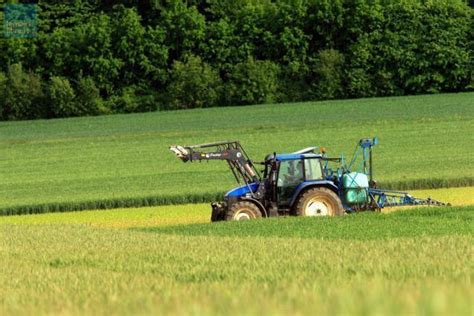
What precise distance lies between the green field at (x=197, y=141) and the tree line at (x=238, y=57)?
459 cm

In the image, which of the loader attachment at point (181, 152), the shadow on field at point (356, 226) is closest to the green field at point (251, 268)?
the shadow on field at point (356, 226)

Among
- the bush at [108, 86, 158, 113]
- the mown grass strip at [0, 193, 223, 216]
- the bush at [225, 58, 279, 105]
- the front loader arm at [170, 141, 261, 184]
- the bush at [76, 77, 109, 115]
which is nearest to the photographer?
the front loader arm at [170, 141, 261, 184]

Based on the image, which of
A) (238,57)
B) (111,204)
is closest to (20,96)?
(238,57)

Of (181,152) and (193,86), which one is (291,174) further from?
(193,86)

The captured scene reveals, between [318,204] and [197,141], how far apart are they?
2478 cm

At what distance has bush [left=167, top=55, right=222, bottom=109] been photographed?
6806 cm

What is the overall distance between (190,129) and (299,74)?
57.0 feet

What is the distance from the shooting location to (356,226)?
20141 millimetres

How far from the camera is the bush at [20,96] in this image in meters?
68.2

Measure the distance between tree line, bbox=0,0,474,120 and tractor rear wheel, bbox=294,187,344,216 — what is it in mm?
42454

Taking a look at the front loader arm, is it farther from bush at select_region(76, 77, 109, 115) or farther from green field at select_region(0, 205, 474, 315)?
bush at select_region(76, 77, 109, 115)

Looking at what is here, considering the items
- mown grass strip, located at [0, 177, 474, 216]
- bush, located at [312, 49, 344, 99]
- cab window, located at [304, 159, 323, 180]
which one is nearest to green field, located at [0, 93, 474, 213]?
mown grass strip, located at [0, 177, 474, 216]

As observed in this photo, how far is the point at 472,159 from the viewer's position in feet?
124

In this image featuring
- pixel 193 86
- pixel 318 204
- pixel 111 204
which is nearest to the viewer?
pixel 318 204
